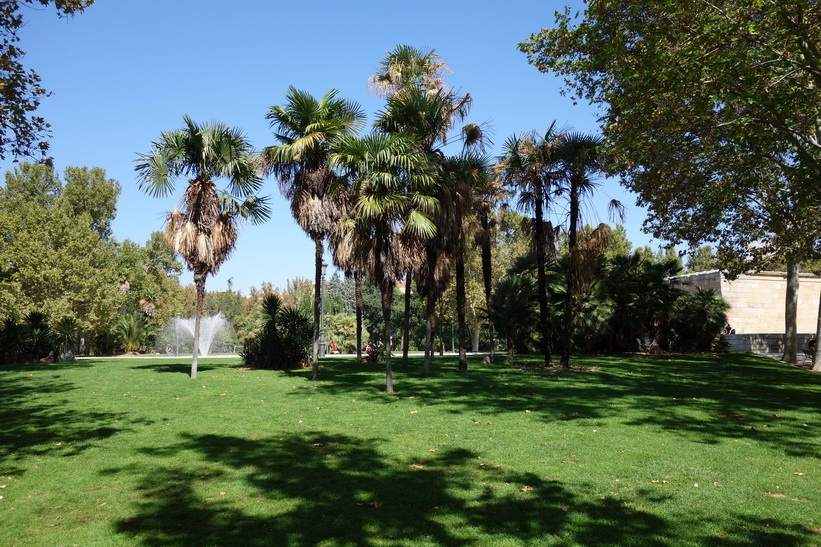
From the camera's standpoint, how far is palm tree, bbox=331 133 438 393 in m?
13.7

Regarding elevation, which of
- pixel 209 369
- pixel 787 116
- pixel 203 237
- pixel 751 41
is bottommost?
pixel 209 369

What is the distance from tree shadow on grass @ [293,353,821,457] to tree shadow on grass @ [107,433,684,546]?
4131 millimetres

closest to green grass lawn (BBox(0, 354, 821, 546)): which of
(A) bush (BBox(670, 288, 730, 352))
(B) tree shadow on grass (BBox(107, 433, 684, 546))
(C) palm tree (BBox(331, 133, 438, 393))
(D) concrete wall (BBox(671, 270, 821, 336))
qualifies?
(B) tree shadow on grass (BBox(107, 433, 684, 546))

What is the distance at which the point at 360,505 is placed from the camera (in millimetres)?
6039

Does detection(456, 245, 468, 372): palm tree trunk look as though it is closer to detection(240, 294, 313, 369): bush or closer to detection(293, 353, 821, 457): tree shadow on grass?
detection(293, 353, 821, 457): tree shadow on grass

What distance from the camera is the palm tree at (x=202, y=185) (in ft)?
62.5

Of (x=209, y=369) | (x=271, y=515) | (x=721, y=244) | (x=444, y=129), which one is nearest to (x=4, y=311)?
(x=209, y=369)

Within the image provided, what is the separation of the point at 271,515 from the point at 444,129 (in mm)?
14070

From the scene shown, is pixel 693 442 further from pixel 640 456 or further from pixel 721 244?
pixel 721 244

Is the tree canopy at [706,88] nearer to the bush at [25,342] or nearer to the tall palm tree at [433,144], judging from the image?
the tall palm tree at [433,144]

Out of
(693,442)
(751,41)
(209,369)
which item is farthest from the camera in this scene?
(209,369)

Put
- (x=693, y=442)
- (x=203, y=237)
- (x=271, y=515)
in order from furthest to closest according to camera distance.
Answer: (x=203, y=237) → (x=693, y=442) → (x=271, y=515)

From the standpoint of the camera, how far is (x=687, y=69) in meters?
12.5

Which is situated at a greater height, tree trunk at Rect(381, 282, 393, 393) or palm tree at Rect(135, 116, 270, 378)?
palm tree at Rect(135, 116, 270, 378)
